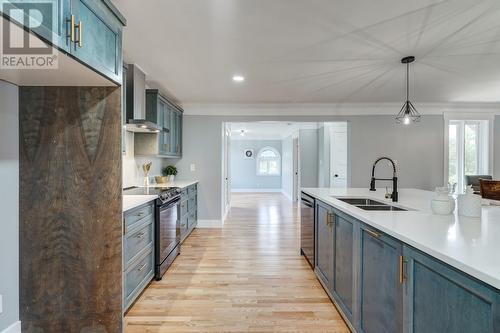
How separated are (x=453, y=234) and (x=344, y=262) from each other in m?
0.90

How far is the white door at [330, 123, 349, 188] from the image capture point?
6.47 meters

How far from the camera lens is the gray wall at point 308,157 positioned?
26.4 feet

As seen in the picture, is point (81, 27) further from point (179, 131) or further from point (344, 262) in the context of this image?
point (179, 131)

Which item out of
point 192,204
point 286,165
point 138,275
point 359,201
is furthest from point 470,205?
point 286,165

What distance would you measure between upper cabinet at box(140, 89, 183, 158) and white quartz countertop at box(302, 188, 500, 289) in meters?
2.86

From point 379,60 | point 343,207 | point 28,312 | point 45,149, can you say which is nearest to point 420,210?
point 343,207

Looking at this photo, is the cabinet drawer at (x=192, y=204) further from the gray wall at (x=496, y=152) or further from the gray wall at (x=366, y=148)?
the gray wall at (x=496, y=152)

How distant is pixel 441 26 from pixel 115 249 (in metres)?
3.10

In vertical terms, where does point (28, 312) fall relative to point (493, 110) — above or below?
below

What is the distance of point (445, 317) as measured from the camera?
103 cm

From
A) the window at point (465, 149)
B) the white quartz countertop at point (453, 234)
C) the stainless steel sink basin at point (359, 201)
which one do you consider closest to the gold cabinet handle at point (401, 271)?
the white quartz countertop at point (453, 234)

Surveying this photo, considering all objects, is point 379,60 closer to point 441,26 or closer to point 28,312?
point 441,26

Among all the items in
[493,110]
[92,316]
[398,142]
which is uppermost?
[493,110]

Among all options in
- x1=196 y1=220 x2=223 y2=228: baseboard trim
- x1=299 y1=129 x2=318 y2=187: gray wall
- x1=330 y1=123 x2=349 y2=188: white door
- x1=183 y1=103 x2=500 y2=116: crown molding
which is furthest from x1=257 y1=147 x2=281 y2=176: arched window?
x1=196 y1=220 x2=223 y2=228: baseboard trim
